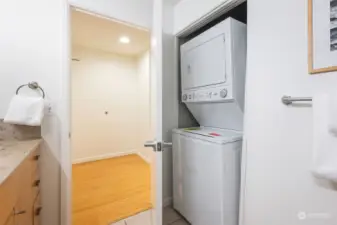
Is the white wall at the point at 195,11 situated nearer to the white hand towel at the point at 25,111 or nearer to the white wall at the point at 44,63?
the white wall at the point at 44,63

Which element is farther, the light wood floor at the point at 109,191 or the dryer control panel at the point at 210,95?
the light wood floor at the point at 109,191

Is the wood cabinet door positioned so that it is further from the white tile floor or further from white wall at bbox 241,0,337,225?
white wall at bbox 241,0,337,225

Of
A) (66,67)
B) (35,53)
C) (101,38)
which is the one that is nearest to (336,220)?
(66,67)

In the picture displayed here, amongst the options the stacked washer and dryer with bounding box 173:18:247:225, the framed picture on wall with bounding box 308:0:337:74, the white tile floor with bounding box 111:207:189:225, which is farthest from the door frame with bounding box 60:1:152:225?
the framed picture on wall with bounding box 308:0:337:74

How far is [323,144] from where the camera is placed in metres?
0.87

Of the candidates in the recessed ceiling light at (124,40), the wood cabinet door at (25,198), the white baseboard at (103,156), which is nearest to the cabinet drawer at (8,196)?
the wood cabinet door at (25,198)

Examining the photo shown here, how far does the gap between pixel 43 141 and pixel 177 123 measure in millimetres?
1436

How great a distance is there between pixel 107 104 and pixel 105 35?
1578 mm

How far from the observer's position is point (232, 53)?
4.97ft

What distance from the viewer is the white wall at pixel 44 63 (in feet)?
4.68

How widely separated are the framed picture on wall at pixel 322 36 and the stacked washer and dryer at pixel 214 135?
0.59 meters

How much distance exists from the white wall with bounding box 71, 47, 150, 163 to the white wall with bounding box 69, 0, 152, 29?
194 cm

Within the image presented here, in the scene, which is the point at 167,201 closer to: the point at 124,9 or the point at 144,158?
the point at 144,158

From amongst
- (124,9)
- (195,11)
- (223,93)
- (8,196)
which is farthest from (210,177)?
(124,9)
